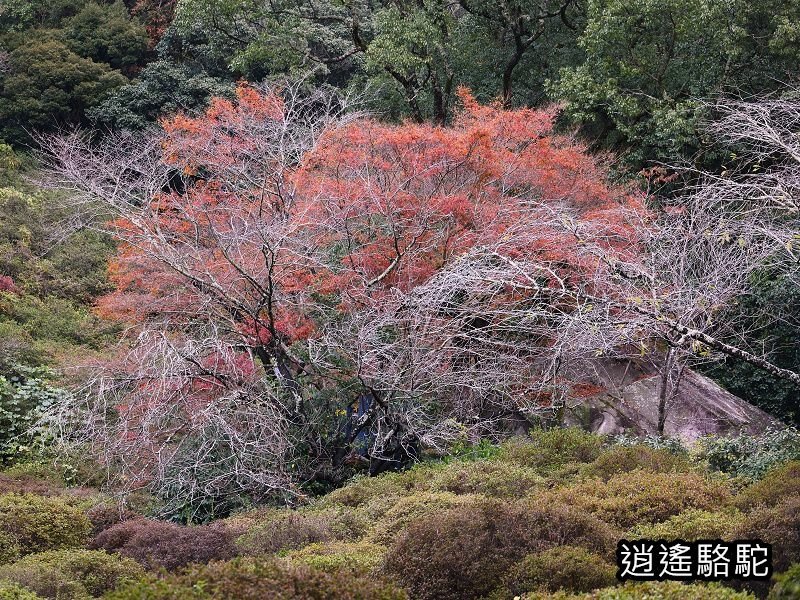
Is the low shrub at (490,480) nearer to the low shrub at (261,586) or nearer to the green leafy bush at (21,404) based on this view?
the low shrub at (261,586)

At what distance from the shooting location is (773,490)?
19.1 ft

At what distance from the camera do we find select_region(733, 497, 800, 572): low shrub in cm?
480

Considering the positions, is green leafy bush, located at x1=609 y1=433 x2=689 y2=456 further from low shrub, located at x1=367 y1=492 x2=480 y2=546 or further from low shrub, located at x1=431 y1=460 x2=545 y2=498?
low shrub, located at x1=367 y1=492 x2=480 y2=546

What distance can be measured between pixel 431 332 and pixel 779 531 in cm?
417

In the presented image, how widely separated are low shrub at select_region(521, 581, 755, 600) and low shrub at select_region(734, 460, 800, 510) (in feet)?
5.57

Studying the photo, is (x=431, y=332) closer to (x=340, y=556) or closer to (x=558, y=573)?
(x=340, y=556)

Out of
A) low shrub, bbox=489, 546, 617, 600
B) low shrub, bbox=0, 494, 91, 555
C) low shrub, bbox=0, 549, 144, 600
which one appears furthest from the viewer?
low shrub, bbox=0, 494, 91, 555

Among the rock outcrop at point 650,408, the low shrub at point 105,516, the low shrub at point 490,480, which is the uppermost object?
the low shrub at point 490,480

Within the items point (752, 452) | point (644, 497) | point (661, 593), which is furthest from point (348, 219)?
point (661, 593)

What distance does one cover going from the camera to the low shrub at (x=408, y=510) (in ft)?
20.9

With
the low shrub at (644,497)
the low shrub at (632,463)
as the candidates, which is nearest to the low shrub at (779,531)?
the low shrub at (644,497)

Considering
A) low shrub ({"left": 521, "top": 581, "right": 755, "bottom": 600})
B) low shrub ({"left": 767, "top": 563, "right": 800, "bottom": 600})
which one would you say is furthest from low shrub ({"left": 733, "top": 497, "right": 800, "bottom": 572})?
low shrub ({"left": 767, "top": 563, "right": 800, "bottom": 600})

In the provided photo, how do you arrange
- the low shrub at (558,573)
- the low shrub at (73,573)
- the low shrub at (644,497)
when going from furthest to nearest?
1. the low shrub at (644,497)
2. the low shrub at (73,573)
3. the low shrub at (558,573)

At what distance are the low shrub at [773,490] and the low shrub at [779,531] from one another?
0.52m
